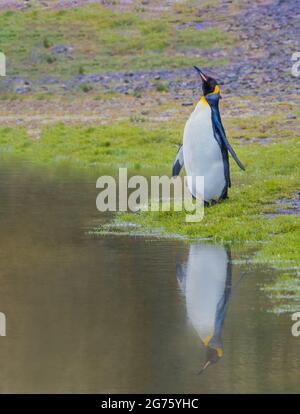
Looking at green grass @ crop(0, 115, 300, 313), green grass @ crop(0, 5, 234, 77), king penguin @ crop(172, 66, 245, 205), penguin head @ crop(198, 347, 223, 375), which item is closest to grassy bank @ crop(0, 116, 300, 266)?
green grass @ crop(0, 115, 300, 313)

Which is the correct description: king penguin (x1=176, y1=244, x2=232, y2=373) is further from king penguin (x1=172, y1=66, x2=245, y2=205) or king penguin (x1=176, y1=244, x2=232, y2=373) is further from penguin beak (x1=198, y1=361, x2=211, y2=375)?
king penguin (x1=172, y1=66, x2=245, y2=205)

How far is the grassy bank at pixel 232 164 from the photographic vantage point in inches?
680

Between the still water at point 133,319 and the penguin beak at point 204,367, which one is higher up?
the penguin beak at point 204,367

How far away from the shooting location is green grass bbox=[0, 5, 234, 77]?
1831 inches

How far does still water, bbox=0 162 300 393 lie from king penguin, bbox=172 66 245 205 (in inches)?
120

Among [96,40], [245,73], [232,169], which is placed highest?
[232,169]

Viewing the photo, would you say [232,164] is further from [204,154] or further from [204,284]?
[204,284]

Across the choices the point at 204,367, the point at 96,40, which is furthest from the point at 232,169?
the point at 96,40

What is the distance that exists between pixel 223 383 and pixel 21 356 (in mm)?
1725

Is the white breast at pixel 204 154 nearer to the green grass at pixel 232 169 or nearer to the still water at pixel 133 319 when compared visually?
the green grass at pixel 232 169

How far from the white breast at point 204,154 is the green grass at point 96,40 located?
25208 mm

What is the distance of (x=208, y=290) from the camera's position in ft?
43.5

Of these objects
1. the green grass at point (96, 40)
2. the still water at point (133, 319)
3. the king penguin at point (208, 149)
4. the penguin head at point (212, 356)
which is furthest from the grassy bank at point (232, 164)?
the green grass at point (96, 40)

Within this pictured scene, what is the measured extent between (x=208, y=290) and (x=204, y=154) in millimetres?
7553
